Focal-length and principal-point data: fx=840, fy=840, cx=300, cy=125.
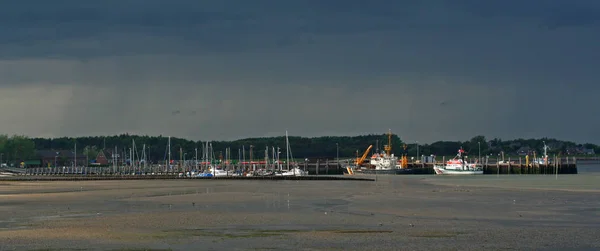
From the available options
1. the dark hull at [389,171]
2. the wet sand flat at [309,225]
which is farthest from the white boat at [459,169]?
the wet sand flat at [309,225]

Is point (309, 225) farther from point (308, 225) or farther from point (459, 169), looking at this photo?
point (459, 169)

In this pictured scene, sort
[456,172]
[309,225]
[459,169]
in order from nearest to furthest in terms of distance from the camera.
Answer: [309,225] < [456,172] < [459,169]

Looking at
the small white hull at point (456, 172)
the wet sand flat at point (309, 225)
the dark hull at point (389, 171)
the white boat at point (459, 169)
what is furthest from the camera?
the dark hull at point (389, 171)

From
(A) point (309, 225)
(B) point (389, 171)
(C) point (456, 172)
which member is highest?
(A) point (309, 225)

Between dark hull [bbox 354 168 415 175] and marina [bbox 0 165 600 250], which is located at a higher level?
marina [bbox 0 165 600 250]

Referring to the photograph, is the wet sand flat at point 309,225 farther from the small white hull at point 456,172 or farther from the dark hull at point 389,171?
the dark hull at point 389,171

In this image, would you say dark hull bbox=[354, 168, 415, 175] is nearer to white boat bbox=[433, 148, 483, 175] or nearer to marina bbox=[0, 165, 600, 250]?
white boat bbox=[433, 148, 483, 175]

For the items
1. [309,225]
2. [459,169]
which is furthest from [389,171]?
[309,225]

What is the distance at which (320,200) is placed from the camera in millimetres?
60969

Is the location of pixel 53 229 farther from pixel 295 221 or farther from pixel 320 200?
pixel 320 200

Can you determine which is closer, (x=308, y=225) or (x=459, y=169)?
(x=308, y=225)

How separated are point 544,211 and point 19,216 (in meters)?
29.4

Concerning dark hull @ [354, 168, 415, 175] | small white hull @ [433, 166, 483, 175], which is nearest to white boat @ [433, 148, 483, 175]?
small white hull @ [433, 166, 483, 175]

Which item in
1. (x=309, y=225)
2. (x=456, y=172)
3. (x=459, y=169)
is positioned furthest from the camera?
(x=459, y=169)
